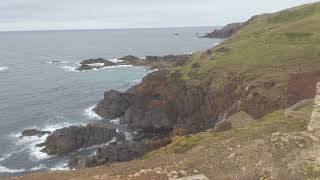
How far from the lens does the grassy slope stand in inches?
2724

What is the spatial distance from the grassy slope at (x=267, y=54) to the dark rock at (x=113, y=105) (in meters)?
9.26

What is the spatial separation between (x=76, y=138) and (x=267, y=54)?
3163 cm

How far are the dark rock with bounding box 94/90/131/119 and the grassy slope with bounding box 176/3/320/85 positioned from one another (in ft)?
30.4

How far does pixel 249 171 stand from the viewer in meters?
23.2

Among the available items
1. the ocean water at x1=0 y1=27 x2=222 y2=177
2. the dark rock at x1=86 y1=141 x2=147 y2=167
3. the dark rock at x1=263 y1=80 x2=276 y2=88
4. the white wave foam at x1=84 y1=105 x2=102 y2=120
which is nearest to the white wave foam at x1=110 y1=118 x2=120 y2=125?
the white wave foam at x1=84 y1=105 x2=102 y2=120

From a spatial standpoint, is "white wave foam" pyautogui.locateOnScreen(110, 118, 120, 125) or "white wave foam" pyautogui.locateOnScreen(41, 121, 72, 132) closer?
"white wave foam" pyautogui.locateOnScreen(41, 121, 72, 132)

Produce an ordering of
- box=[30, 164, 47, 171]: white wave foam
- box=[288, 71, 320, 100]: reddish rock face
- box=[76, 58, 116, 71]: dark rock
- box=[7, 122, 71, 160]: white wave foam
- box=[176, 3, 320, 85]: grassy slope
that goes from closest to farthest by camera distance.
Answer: box=[30, 164, 47, 171]: white wave foam → box=[288, 71, 320, 100]: reddish rock face → box=[7, 122, 71, 160]: white wave foam → box=[176, 3, 320, 85]: grassy slope → box=[76, 58, 116, 71]: dark rock

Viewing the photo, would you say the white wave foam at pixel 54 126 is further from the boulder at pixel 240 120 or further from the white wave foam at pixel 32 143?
the boulder at pixel 240 120

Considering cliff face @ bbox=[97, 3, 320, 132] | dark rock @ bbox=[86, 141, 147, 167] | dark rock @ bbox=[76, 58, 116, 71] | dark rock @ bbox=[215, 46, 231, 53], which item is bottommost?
dark rock @ bbox=[76, 58, 116, 71]

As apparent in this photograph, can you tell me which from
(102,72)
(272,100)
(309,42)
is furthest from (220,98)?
(102,72)

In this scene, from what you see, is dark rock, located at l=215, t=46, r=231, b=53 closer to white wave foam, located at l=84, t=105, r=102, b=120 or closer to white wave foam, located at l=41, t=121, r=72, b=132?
white wave foam, located at l=84, t=105, r=102, b=120

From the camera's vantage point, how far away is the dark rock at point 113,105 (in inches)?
2879

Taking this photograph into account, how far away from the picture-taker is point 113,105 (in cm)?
7431

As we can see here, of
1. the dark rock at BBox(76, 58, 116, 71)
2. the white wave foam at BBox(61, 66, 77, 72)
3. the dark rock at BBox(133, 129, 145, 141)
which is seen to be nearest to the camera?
the dark rock at BBox(133, 129, 145, 141)
